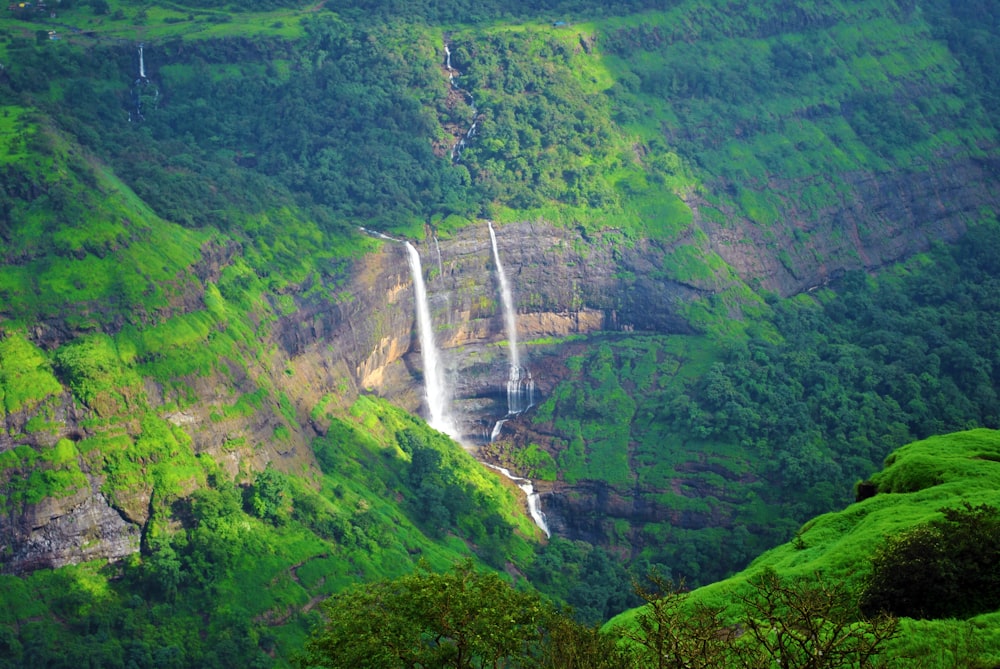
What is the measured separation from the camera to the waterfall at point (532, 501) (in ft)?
231

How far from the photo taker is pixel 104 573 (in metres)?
51.1

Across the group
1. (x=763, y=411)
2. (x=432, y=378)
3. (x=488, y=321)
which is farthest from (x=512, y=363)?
(x=763, y=411)

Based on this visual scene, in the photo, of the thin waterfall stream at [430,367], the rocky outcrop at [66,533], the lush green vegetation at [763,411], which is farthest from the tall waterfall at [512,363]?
the rocky outcrop at [66,533]

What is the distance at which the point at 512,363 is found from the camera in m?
79.3

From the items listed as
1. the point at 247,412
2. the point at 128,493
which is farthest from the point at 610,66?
the point at 128,493

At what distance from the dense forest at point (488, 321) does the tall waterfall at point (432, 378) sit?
109 cm

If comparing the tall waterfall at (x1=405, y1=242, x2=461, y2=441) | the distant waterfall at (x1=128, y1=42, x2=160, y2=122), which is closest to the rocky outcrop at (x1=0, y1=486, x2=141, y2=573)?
the tall waterfall at (x1=405, y1=242, x2=461, y2=441)

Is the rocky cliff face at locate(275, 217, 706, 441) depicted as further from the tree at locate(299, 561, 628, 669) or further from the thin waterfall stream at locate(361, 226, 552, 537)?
the tree at locate(299, 561, 628, 669)

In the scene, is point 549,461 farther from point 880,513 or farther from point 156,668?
point 880,513

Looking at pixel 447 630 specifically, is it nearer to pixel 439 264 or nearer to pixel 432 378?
pixel 432 378

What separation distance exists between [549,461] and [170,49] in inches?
1453

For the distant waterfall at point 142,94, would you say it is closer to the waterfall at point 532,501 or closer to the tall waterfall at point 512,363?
the tall waterfall at point 512,363

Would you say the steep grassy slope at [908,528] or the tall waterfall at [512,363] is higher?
the steep grassy slope at [908,528]

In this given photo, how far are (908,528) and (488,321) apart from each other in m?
49.1
